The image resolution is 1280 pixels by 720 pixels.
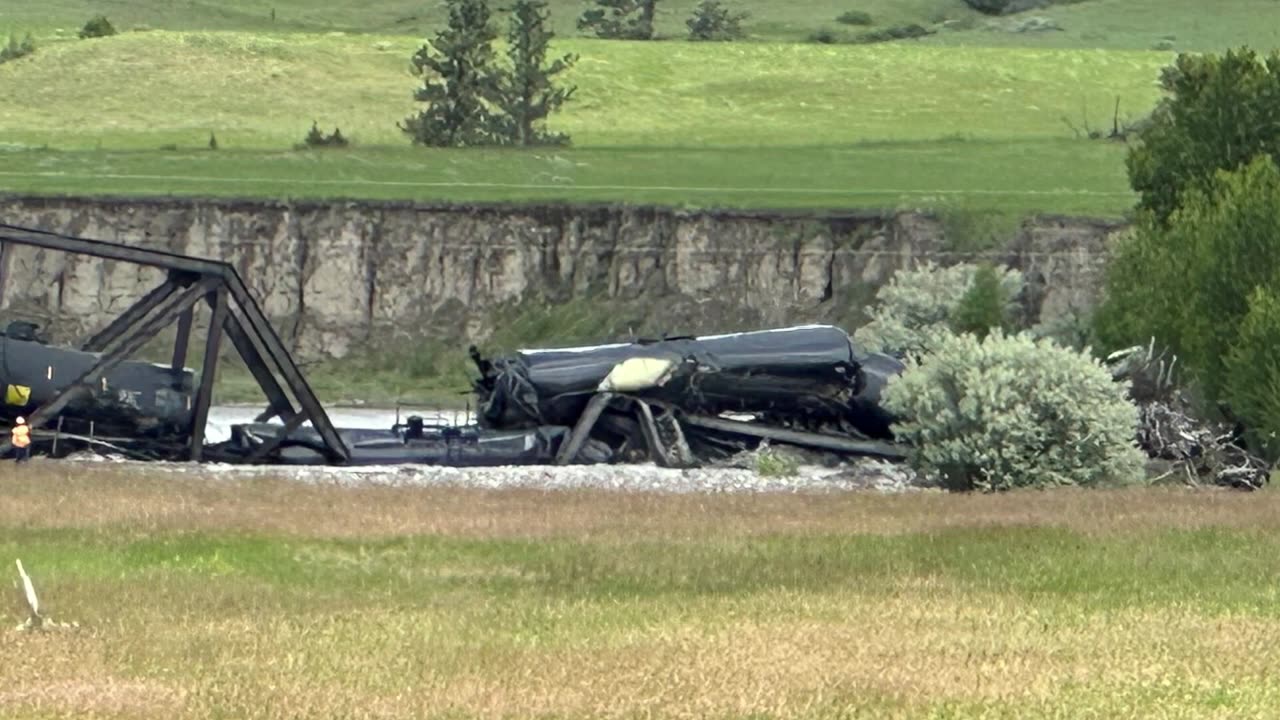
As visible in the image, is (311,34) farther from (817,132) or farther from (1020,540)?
(1020,540)

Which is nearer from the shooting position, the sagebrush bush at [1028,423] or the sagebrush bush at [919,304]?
the sagebrush bush at [1028,423]

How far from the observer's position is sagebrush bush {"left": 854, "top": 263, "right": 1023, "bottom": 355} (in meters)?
52.9

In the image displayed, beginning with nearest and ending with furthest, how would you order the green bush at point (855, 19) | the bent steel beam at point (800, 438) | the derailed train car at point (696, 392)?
the derailed train car at point (696, 392), the bent steel beam at point (800, 438), the green bush at point (855, 19)

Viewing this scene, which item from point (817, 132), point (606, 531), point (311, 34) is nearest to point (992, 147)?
point (817, 132)

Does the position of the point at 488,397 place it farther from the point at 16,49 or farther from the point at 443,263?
the point at 16,49

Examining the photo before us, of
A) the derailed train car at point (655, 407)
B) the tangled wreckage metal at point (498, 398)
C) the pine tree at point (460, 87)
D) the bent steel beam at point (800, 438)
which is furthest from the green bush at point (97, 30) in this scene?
the bent steel beam at point (800, 438)

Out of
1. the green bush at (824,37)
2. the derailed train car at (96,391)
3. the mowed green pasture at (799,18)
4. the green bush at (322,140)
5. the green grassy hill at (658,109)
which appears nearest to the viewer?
the derailed train car at (96,391)

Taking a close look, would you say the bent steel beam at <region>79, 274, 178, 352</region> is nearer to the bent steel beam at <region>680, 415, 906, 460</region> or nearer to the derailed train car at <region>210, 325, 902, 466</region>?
the derailed train car at <region>210, 325, 902, 466</region>

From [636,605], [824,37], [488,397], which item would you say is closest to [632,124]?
[824,37]

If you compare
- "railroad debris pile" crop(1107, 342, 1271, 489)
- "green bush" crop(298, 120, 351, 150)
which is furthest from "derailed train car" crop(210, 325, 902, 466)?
"green bush" crop(298, 120, 351, 150)

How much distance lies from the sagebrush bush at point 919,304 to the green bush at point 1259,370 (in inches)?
474

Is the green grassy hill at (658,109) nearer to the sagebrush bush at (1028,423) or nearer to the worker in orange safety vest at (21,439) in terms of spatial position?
the sagebrush bush at (1028,423)

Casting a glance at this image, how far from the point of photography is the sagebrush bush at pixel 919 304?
52.9 metres

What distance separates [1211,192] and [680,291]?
19.5 metres
